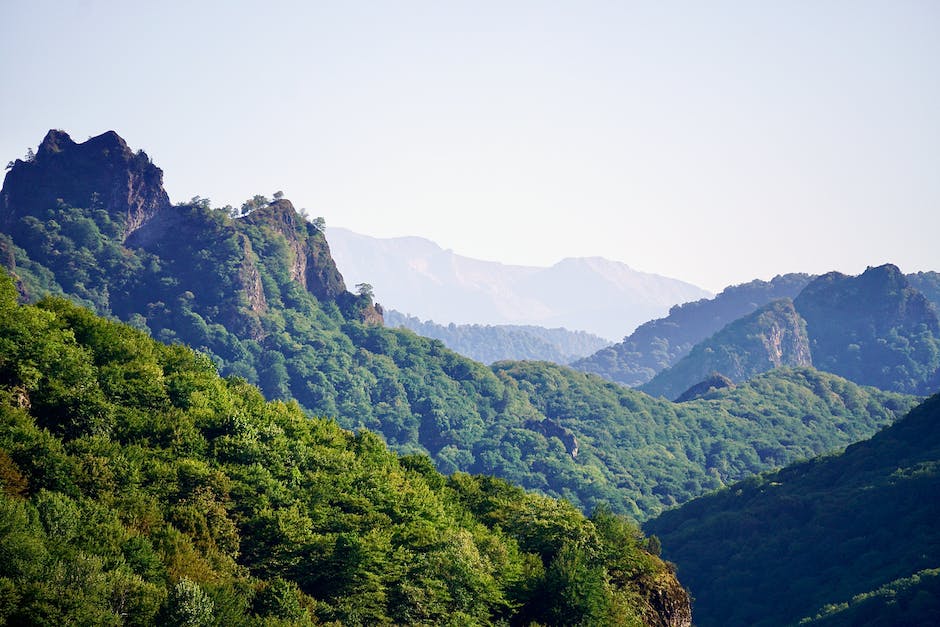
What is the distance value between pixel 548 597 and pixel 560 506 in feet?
60.4

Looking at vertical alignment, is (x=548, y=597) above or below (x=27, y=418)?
below

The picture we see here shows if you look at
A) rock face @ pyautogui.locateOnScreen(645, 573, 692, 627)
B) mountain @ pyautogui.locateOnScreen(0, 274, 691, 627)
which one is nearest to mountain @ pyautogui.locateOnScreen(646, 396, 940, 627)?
rock face @ pyautogui.locateOnScreen(645, 573, 692, 627)

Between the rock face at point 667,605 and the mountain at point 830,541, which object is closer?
the rock face at point 667,605

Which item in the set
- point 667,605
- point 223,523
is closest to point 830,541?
point 667,605

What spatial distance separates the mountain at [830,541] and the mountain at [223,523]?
45.5 metres

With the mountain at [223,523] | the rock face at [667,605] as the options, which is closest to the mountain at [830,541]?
the rock face at [667,605]

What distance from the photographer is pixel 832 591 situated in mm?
142000

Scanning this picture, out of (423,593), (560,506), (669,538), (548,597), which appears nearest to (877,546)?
(669,538)

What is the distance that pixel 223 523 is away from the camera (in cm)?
6900

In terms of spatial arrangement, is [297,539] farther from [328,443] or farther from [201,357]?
[201,357]

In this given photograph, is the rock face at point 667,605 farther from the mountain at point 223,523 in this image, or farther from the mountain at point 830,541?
the mountain at point 830,541

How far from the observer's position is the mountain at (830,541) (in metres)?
129

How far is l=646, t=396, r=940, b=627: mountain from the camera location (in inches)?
5084

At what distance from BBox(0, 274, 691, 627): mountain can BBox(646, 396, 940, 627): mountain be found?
4551cm
